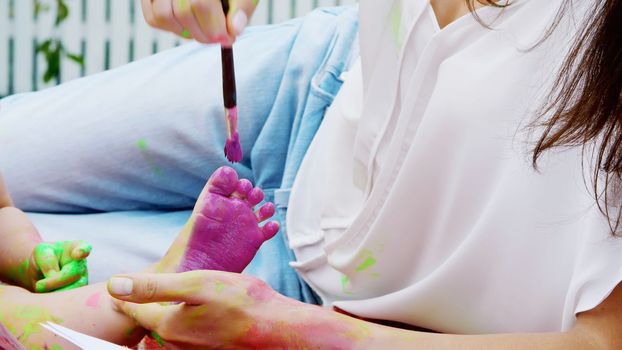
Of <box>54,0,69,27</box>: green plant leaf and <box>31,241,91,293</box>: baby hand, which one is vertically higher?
<box>54,0,69,27</box>: green plant leaf

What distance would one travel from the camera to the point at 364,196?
0.95m

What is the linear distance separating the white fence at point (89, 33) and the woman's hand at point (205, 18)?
2057 mm

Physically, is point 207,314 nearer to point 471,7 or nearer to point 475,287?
point 475,287

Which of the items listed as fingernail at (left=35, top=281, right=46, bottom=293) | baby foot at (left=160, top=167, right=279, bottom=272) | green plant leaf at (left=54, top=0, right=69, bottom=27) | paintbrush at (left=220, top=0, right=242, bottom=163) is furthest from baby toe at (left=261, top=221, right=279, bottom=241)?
green plant leaf at (left=54, top=0, right=69, bottom=27)

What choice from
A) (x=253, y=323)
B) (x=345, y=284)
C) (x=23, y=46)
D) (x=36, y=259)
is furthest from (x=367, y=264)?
(x=23, y=46)

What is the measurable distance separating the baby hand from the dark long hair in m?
0.53

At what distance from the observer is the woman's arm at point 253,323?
2.49ft

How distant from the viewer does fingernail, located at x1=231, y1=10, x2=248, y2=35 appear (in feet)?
2.22

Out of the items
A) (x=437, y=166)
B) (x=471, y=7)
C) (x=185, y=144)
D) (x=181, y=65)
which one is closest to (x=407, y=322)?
(x=437, y=166)

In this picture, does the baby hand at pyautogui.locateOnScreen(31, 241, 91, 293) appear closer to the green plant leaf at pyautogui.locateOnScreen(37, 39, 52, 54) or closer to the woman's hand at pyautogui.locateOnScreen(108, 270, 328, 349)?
the woman's hand at pyautogui.locateOnScreen(108, 270, 328, 349)

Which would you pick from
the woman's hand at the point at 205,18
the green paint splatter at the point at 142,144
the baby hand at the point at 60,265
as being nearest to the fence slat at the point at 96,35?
the green paint splatter at the point at 142,144

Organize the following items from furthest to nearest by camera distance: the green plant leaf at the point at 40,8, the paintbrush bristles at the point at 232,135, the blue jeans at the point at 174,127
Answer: the green plant leaf at the point at 40,8, the blue jeans at the point at 174,127, the paintbrush bristles at the point at 232,135

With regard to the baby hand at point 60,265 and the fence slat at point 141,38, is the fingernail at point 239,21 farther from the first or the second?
the fence slat at point 141,38

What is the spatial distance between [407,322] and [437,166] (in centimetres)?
16
